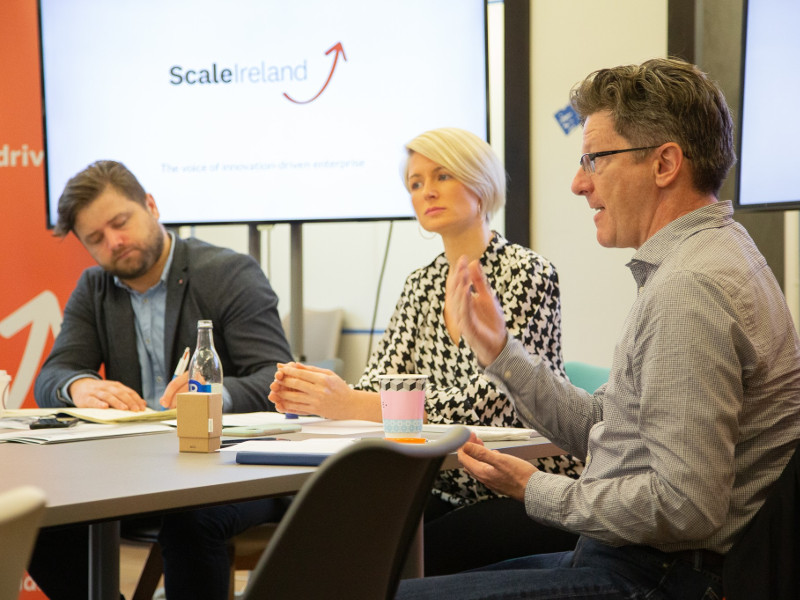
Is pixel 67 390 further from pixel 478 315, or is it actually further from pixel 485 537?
pixel 478 315

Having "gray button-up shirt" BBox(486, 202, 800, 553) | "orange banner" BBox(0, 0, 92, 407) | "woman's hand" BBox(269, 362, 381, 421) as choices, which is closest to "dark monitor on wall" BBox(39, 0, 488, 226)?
"orange banner" BBox(0, 0, 92, 407)

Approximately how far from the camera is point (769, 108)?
243 cm

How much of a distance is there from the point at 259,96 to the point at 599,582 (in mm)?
2442

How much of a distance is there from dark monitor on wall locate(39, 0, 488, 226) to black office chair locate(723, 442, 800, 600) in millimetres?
2166

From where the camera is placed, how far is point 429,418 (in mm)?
2102

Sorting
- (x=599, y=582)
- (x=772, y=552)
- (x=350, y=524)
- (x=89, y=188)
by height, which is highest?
(x=89, y=188)

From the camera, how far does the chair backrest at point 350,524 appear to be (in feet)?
2.88

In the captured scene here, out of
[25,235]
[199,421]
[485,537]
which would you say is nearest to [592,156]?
[199,421]

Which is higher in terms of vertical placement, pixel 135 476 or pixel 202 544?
pixel 135 476

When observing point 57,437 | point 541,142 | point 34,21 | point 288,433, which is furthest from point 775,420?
point 34,21

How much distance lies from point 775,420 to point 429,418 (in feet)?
3.12

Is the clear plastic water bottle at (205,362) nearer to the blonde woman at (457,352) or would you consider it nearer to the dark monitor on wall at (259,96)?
the blonde woman at (457,352)

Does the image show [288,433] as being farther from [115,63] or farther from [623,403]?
[115,63]

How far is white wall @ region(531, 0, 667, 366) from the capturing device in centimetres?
328
